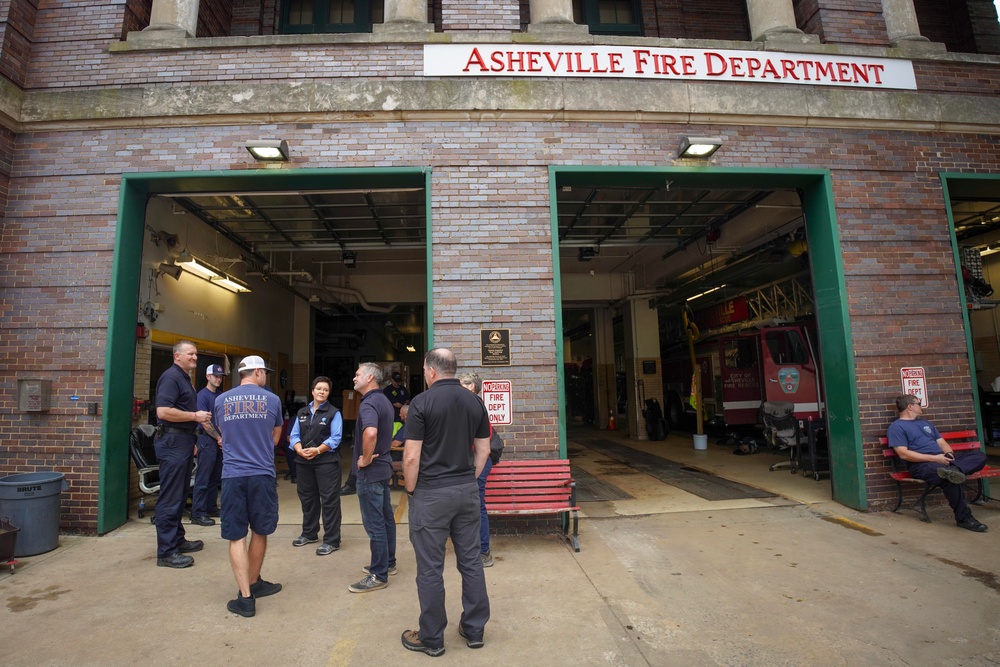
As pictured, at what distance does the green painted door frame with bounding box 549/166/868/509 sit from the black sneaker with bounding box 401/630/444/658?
3.52 meters

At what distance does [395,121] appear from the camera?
6.49 meters

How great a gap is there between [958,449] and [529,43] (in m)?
7.25

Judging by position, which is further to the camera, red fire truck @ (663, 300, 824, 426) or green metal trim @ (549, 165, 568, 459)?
red fire truck @ (663, 300, 824, 426)

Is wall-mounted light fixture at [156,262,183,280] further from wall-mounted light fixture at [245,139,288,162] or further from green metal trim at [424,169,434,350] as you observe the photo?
green metal trim at [424,169,434,350]

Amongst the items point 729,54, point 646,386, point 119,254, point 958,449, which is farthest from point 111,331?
point 646,386

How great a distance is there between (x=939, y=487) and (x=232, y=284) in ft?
39.0

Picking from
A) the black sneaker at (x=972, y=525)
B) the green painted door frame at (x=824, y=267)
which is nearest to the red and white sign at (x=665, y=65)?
the green painted door frame at (x=824, y=267)

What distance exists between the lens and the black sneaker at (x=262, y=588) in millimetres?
4008

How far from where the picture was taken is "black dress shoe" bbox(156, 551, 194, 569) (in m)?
4.72

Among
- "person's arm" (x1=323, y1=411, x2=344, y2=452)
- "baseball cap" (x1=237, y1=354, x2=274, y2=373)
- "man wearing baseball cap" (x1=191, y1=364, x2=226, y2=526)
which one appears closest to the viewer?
"baseball cap" (x1=237, y1=354, x2=274, y2=373)

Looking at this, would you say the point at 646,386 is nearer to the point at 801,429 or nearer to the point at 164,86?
the point at 801,429

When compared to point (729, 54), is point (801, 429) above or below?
below

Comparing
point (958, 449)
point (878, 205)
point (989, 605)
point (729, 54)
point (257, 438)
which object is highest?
point (729, 54)

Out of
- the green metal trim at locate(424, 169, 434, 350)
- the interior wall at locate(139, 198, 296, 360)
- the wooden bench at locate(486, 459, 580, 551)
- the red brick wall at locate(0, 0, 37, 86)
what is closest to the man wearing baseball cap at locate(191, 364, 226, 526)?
the green metal trim at locate(424, 169, 434, 350)
